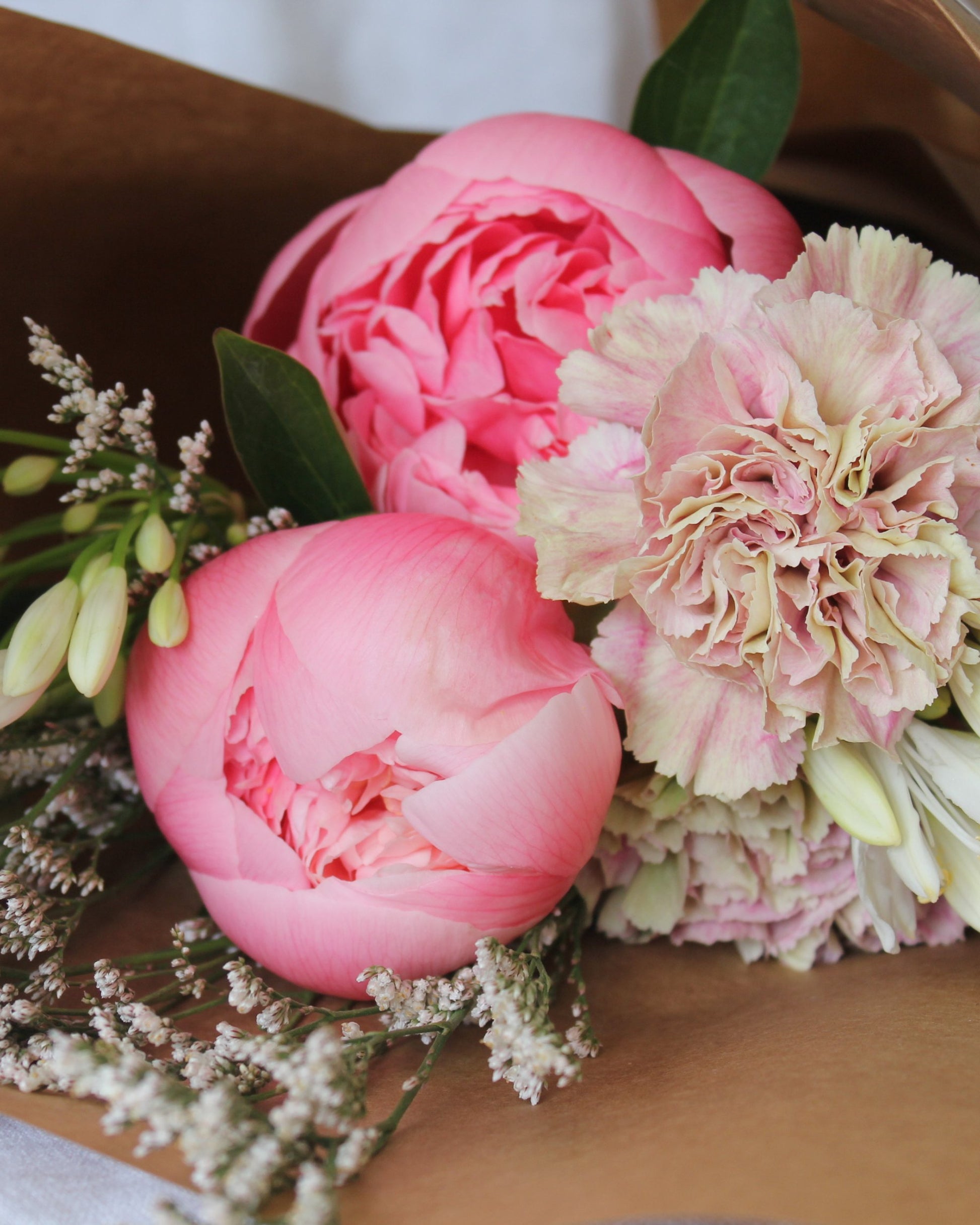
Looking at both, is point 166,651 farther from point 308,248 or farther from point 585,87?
point 585,87

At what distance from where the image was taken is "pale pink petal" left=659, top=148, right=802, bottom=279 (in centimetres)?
44

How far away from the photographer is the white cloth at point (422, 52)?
2.27 feet

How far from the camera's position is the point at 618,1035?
1.39 ft

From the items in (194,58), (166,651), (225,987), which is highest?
(194,58)

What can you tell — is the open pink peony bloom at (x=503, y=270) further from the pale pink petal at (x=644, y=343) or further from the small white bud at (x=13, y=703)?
Result: the small white bud at (x=13, y=703)

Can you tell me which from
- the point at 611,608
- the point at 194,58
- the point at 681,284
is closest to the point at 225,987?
the point at 611,608

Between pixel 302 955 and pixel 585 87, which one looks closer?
pixel 302 955

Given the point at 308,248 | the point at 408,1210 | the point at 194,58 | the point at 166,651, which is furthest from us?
the point at 194,58

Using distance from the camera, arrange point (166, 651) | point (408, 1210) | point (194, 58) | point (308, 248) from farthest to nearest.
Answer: point (194, 58), point (308, 248), point (166, 651), point (408, 1210)

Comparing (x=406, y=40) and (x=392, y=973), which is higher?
(x=406, y=40)

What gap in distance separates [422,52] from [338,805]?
568mm

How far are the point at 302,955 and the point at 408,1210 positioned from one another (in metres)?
0.10

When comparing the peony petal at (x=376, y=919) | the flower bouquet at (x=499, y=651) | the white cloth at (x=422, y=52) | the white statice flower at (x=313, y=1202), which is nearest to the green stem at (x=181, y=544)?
the flower bouquet at (x=499, y=651)

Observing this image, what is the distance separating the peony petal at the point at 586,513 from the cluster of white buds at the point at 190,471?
0.14m
